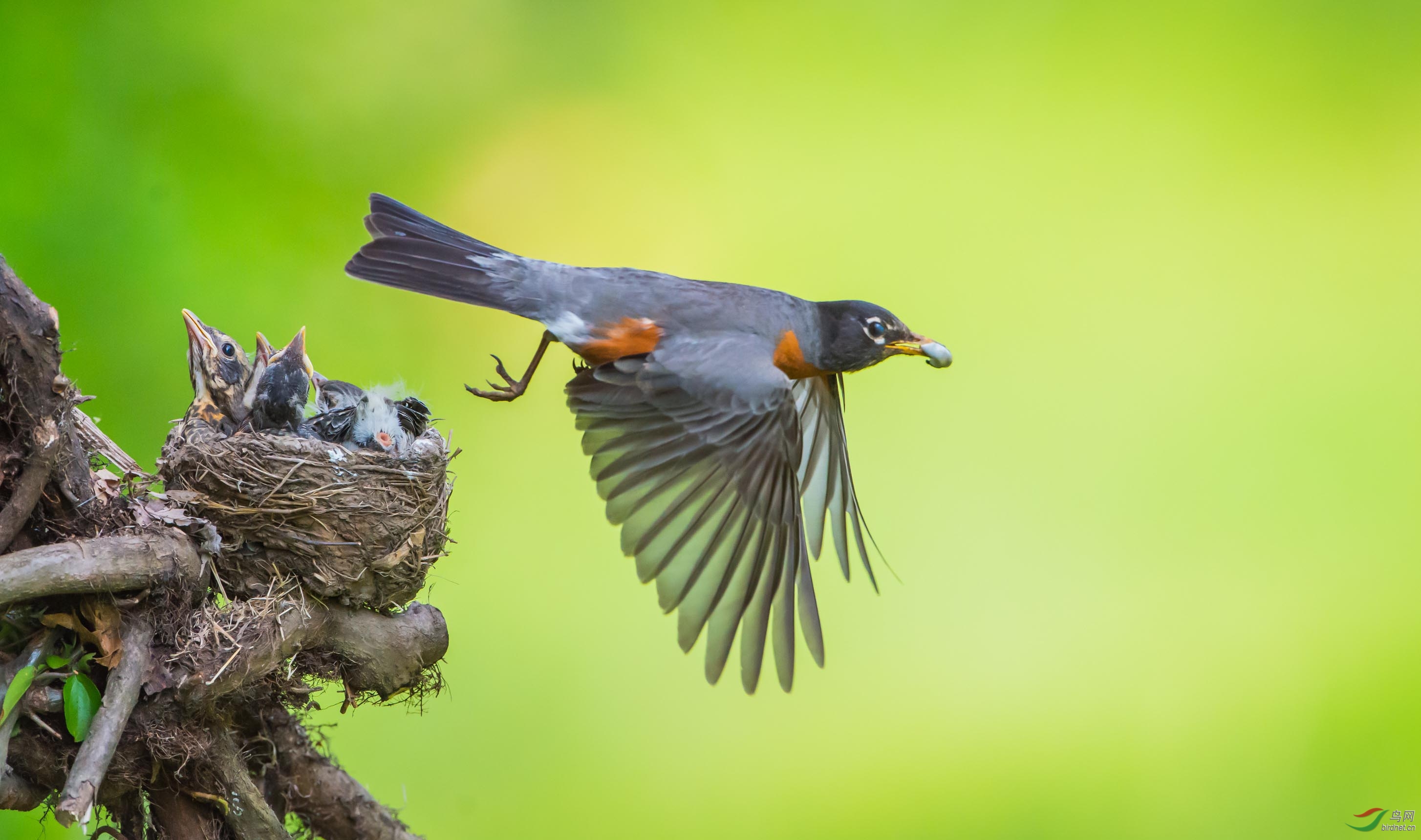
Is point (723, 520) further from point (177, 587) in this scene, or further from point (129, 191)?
point (129, 191)

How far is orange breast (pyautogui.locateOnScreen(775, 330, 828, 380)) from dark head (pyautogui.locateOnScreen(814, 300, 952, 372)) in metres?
0.04

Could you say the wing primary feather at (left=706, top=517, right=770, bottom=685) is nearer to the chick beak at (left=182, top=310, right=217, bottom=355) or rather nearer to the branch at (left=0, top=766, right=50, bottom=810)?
the branch at (left=0, top=766, right=50, bottom=810)

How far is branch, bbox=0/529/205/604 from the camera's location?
54.9 inches

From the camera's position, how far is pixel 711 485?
2.20m

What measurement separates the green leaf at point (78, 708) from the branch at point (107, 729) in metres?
0.01

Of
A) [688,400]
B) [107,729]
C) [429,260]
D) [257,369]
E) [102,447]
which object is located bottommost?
[107,729]

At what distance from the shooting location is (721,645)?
204cm

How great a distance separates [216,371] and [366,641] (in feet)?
2.74

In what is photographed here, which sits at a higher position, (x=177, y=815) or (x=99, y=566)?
(x=99, y=566)

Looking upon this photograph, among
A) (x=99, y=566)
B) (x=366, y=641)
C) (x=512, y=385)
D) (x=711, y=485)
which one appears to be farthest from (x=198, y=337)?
(x=711, y=485)

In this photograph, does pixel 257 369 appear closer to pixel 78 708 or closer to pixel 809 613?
pixel 78 708

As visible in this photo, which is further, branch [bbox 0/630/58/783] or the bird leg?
the bird leg

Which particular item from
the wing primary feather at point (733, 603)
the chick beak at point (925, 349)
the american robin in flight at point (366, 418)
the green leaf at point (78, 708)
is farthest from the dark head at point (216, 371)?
the chick beak at point (925, 349)

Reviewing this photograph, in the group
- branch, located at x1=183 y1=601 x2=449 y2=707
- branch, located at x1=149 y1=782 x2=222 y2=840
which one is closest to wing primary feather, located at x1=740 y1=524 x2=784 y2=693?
branch, located at x1=183 y1=601 x2=449 y2=707
